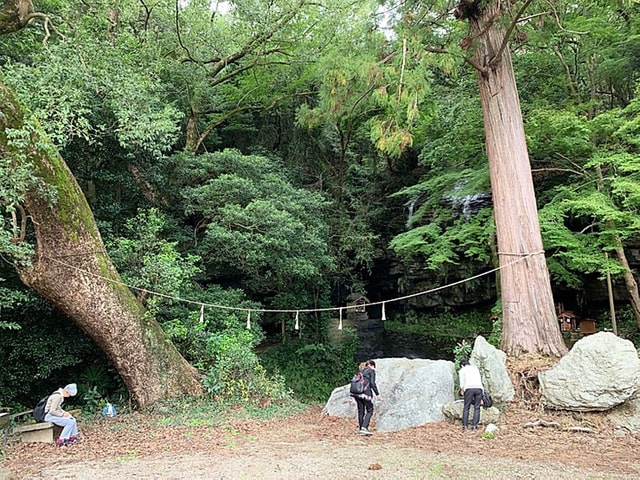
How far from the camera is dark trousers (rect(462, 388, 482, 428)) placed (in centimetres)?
580

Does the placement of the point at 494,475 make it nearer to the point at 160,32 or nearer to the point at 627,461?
the point at 627,461

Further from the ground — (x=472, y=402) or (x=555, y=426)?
(x=472, y=402)

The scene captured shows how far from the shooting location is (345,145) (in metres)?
15.3

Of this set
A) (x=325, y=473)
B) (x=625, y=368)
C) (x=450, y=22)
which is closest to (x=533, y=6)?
(x=450, y=22)

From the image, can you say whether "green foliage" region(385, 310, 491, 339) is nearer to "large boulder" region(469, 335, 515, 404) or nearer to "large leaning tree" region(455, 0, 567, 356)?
"large leaning tree" region(455, 0, 567, 356)

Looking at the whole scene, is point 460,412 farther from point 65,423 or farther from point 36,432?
point 36,432

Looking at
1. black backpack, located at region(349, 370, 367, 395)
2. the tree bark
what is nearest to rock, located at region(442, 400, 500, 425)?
black backpack, located at region(349, 370, 367, 395)

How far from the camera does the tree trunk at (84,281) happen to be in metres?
6.66

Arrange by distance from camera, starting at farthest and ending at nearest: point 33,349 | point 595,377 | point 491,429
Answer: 1. point 33,349
2. point 595,377
3. point 491,429

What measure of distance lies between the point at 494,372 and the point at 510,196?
9.82ft

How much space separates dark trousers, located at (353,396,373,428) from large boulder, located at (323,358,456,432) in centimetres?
35

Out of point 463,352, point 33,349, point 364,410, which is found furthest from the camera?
point 33,349

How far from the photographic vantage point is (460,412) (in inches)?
244

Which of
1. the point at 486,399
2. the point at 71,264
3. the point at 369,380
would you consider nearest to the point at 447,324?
the point at 486,399
